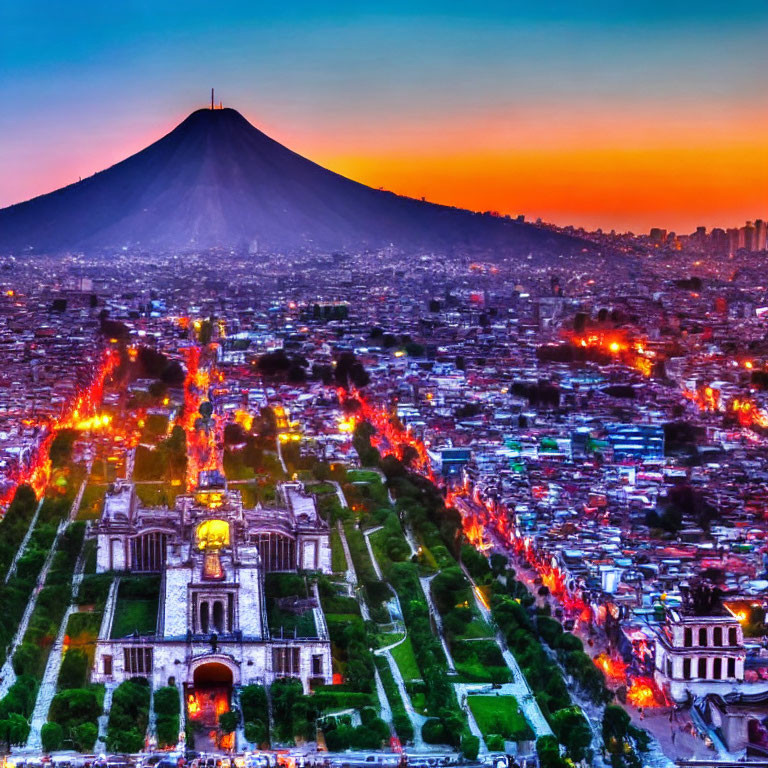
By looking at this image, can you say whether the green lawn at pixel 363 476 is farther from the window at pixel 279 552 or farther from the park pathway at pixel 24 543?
the park pathway at pixel 24 543

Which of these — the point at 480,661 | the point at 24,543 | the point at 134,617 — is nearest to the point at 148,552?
the point at 24,543

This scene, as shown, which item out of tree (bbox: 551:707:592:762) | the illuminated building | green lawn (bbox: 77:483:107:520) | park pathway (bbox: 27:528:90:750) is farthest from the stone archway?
green lawn (bbox: 77:483:107:520)

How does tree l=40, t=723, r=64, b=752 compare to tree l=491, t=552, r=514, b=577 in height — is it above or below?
below

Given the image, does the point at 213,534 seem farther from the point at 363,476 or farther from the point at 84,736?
the point at 363,476

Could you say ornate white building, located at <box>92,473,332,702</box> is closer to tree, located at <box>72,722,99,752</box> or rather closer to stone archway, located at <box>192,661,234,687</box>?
stone archway, located at <box>192,661,234,687</box>

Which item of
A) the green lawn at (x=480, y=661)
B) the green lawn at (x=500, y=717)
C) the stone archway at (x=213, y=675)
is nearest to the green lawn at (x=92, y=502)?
the stone archway at (x=213, y=675)
